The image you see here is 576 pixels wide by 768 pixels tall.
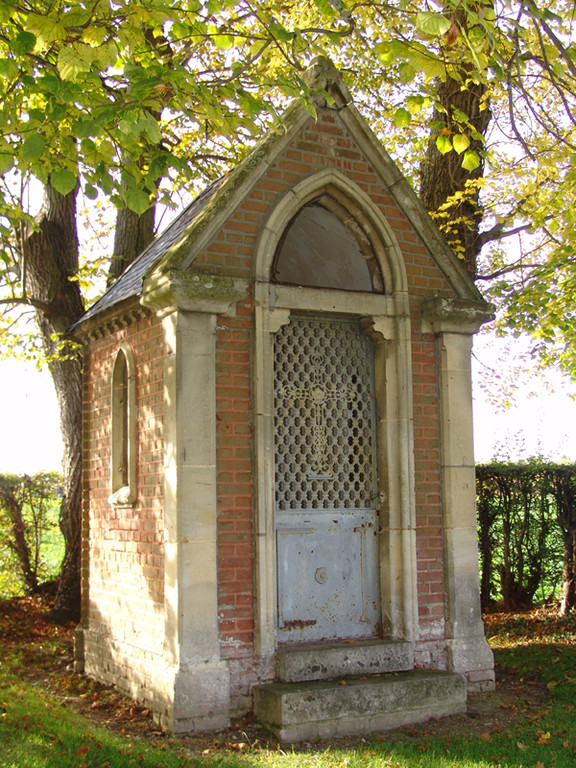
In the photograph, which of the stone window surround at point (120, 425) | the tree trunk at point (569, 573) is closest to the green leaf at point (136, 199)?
the stone window surround at point (120, 425)

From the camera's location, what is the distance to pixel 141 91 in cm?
561

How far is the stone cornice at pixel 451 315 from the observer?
809 centimetres

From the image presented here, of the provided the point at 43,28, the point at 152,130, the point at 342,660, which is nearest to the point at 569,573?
the point at 342,660

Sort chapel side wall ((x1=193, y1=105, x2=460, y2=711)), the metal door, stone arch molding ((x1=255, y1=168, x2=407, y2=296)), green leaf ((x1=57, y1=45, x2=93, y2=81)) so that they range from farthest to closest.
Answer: stone arch molding ((x1=255, y1=168, x2=407, y2=296)) < the metal door < chapel side wall ((x1=193, y1=105, x2=460, y2=711)) < green leaf ((x1=57, y1=45, x2=93, y2=81))

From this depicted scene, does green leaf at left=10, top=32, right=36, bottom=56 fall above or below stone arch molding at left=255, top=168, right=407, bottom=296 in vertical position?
above

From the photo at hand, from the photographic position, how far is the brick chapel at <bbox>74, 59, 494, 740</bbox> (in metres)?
6.98

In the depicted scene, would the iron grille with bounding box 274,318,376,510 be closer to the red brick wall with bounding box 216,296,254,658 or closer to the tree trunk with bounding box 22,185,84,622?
the red brick wall with bounding box 216,296,254,658

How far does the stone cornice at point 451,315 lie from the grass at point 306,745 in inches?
A: 137

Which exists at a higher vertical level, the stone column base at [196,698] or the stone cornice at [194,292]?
the stone cornice at [194,292]

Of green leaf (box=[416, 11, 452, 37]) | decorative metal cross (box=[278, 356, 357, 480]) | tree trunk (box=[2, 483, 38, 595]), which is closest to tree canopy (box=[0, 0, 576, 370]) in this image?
green leaf (box=[416, 11, 452, 37])

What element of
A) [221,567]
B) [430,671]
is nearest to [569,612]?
[430,671]

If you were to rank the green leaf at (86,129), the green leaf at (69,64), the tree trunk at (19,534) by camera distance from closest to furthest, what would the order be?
the green leaf at (69,64) < the green leaf at (86,129) < the tree trunk at (19,534)

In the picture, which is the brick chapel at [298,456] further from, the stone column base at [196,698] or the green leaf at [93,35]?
the green leaf at [93,35]

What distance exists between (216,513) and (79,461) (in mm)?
5559
